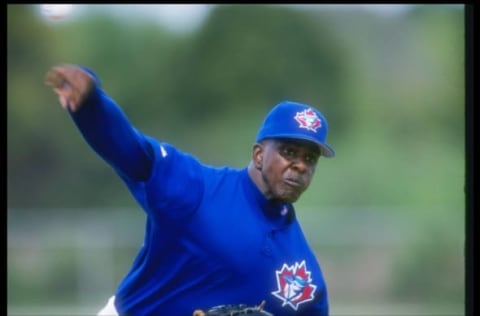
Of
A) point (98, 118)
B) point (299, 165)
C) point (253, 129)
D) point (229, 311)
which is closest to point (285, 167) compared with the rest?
point (299, 165)

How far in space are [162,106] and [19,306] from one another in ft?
4.76

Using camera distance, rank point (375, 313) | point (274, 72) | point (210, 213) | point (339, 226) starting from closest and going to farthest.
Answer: point (210, 213), point (274, 72), point (375, 313), point (339, 226)

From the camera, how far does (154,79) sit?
4730 millimetres

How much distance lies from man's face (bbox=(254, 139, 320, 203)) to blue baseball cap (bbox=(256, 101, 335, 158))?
0.02 meters

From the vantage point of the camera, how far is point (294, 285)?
2350mm

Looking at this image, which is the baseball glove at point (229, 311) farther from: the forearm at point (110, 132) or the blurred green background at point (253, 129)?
the blurred green background at point (253, 129)

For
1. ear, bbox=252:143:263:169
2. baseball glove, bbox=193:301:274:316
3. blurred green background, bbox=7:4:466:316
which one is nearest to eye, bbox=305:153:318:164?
ear, bbox=252:143:263:169

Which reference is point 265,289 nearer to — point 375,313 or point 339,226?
point 375,313

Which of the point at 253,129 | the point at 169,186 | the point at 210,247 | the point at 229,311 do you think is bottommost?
the point at 229,311

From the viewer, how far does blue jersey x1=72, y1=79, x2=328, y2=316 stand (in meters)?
2.26

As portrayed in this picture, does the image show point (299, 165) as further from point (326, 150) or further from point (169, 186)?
point (169, 186)

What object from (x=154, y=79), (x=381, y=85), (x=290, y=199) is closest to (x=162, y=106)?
(x=154, y=79)

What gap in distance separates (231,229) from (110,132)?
40cm

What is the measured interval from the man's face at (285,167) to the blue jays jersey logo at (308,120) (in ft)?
0.12
